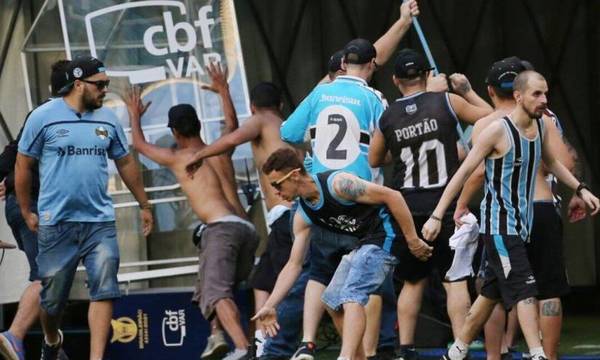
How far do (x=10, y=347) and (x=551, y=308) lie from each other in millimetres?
3492

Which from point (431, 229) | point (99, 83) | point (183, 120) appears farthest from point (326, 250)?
point (183, 120)

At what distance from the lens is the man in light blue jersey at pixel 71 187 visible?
9844 mm

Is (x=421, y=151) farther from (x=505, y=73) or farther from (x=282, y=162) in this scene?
(x=282, y=162)

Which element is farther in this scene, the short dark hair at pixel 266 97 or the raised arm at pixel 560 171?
the short dark hair at pixel 266 97

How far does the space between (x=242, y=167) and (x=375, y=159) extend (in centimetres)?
320

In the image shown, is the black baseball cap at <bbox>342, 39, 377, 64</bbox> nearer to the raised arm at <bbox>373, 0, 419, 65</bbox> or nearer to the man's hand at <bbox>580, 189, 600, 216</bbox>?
the raised arm at <bbox>373, 0, 419, 65</bbox>

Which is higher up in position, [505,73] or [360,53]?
[360,53]

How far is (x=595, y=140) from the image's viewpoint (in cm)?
1527

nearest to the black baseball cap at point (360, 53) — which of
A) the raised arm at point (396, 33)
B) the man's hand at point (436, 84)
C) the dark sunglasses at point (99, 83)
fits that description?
the man's hand at point (436, 84)

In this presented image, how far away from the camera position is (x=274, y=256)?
1058 cm

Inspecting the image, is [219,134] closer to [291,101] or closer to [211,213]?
[211,213]

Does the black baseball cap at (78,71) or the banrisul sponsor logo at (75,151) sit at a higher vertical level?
the black baseball cap at (78,71)

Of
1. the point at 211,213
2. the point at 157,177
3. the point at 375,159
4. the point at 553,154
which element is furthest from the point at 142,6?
the point at 553,154

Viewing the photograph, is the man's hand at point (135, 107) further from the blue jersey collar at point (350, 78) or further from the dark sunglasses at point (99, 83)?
the blue jersey collar at point (350, 78)
